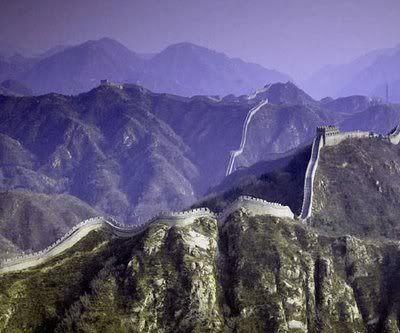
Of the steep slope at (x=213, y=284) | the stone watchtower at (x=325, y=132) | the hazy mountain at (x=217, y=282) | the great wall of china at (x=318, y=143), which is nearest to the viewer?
the steep slope at (x=213, y=284)

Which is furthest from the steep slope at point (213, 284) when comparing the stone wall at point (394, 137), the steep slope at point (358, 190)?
the stone wall at point (394, 137)

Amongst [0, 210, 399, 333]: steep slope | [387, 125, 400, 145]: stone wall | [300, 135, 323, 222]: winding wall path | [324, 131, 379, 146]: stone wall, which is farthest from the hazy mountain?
[387, 125, 400, 145]: stone wall

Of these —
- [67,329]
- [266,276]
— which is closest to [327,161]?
[266,276]

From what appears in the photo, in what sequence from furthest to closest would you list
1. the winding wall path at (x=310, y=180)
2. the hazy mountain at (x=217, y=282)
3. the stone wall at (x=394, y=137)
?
the stone wall at (x=394, y=137) → the winding wall path at (x=310, y=180) → the hazy mountain at (x=217, y=282)

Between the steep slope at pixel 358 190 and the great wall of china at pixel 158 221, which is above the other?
the steep slope at pixel 358 190

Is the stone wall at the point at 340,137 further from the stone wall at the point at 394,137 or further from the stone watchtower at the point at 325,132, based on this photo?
the stone wall at the point at 394,137

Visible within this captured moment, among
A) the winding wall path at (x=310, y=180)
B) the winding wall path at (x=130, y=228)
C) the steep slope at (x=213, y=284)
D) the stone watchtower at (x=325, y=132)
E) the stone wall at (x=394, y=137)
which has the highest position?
the stone wall at (x=394, y=137)

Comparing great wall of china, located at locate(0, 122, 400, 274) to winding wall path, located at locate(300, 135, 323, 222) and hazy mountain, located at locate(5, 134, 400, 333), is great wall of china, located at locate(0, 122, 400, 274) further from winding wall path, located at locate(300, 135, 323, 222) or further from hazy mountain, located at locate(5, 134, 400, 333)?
hazy mountain, located at locate(5, 134, 400, 333)
